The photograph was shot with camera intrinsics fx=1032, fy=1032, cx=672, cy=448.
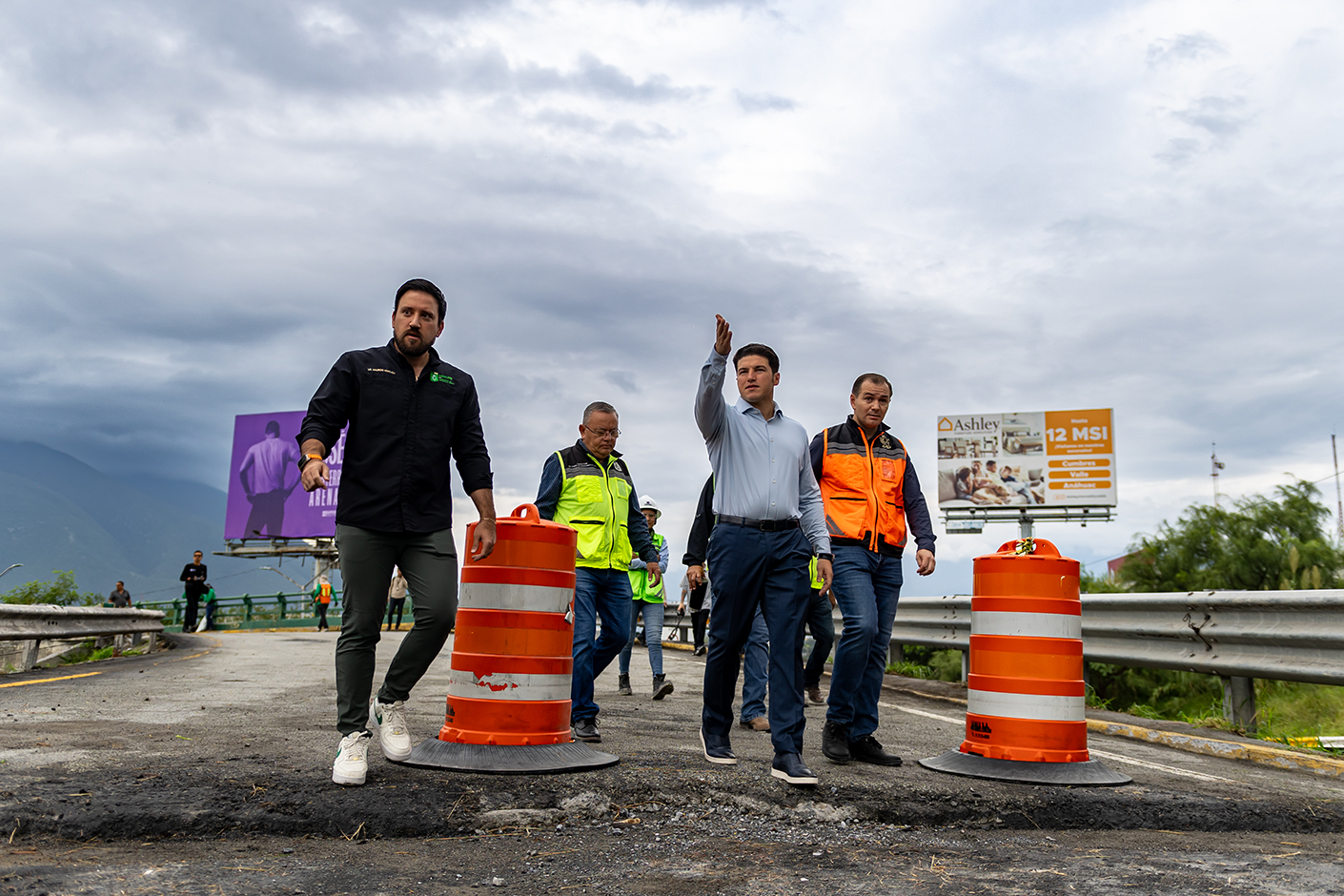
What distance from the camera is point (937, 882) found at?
123 inches

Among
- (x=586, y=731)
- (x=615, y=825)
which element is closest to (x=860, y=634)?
(x=586, y=731)

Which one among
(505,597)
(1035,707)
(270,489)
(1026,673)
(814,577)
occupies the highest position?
(270,489)

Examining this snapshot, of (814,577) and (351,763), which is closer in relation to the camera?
(351,763)

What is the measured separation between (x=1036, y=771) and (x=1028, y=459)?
140 feet

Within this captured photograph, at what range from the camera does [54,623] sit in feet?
35.4

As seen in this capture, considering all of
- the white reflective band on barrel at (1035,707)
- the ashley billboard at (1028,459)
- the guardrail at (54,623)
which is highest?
the ashley billboard at (1028,459)

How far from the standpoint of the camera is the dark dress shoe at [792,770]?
14.0ft

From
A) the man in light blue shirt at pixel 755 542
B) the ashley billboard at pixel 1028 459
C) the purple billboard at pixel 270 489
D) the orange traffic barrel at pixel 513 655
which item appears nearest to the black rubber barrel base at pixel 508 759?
the orange traffic barrel at pixel 513 655

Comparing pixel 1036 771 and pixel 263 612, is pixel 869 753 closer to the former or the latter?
pixel 1036 771

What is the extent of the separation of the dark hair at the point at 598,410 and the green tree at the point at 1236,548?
17.1 m

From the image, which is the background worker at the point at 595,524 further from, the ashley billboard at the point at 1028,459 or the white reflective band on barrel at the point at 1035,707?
the ashley billboard at the point at 1028,459

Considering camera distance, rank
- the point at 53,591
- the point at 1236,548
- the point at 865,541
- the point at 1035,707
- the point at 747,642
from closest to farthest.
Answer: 1. the point at 1035,707
2. the point at 865,541
3. the point at 747,642
4. the point at 1236,548
5. the point at 53,591

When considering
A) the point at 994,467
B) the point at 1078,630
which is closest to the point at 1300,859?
the point at 1078,630

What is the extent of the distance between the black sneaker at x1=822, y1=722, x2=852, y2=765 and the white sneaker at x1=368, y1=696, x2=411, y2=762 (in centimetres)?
206
